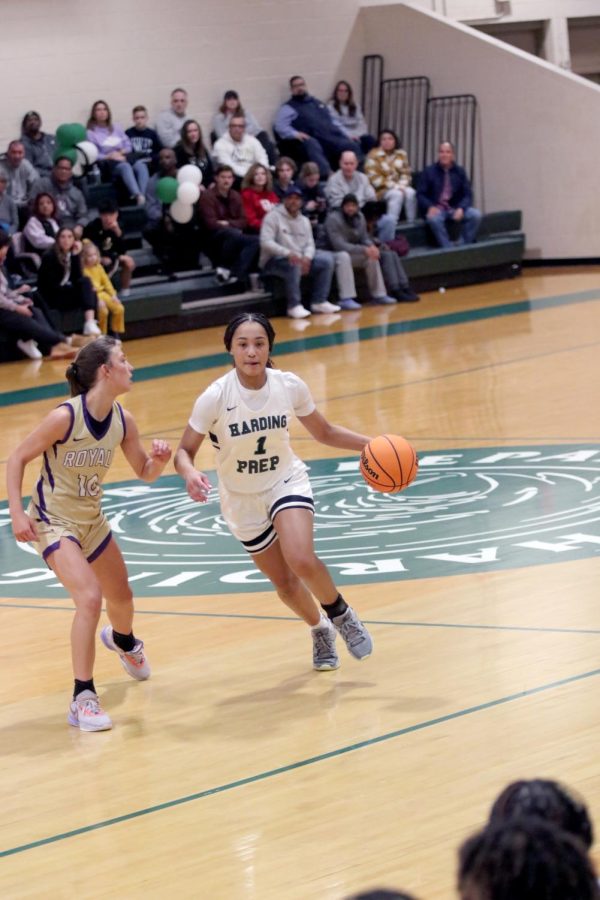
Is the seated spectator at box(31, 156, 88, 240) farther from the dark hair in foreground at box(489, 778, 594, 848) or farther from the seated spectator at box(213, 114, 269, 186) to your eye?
the dark hair in foreground at box(489, 778, 594, 848)

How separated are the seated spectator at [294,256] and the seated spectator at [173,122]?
2189 mm

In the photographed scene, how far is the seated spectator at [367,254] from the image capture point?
59.8 feet

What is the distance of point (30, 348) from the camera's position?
50.7 feet

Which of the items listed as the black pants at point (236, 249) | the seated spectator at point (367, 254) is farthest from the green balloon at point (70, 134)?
the seated spectator at point (367, 254)

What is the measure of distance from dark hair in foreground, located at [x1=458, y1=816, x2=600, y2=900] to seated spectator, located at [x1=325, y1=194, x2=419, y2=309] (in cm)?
1697

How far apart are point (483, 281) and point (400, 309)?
10.3 feet

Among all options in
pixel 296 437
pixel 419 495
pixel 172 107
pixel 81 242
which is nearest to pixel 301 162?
pixel 172 107

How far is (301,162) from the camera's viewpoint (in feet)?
67.3

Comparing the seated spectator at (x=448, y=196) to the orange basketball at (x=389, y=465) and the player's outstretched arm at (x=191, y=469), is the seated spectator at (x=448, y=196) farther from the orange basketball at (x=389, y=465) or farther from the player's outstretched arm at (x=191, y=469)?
the player's outstretched arm at (x=191, y=469)

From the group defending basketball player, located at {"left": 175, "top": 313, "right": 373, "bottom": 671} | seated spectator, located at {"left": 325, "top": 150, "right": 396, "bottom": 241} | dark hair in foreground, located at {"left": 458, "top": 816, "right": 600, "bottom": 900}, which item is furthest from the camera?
seated spectator, located at {"left": 325, "top": 150, "right": 396, "bottom": 241}

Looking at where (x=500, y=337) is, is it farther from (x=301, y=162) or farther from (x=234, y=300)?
(x=301, y=162)

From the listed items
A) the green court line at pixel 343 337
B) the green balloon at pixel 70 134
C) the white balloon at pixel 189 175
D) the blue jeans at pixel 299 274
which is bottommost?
the green court line at pixel 343 337

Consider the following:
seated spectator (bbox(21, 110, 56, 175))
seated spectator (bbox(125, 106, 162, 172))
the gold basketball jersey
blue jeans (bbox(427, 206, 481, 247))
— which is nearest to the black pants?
seated spectator (bbox(125, 106, 162, 172))

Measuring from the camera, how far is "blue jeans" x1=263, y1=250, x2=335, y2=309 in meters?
17.5
